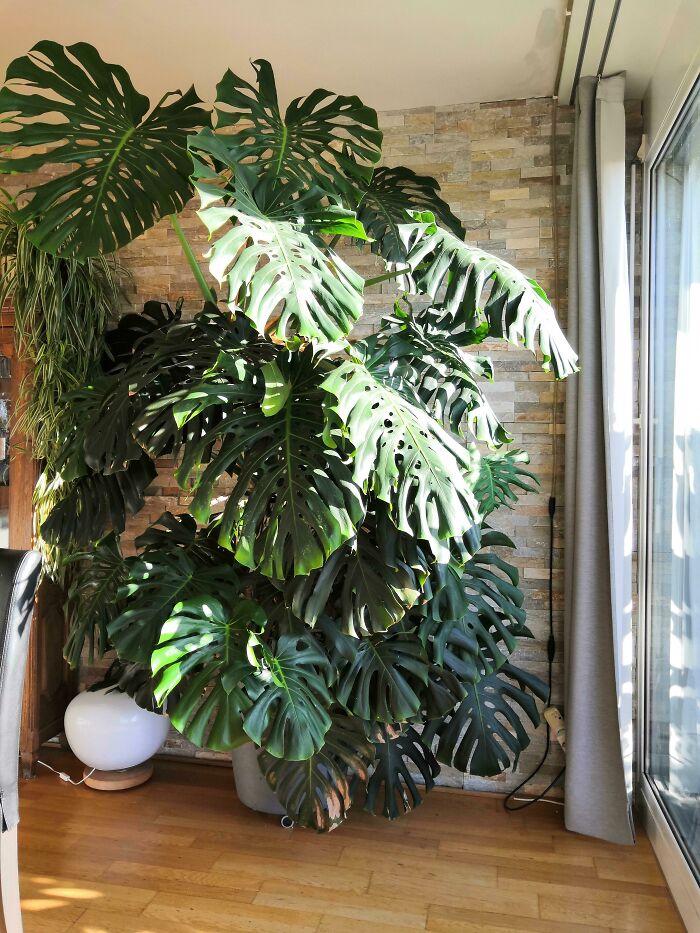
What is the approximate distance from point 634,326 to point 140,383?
5.81 ft

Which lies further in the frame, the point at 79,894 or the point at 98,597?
the point at 98,597

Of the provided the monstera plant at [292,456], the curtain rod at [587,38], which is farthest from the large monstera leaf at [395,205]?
the curtain rod at [587,38]

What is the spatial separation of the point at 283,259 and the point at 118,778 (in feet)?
7.11

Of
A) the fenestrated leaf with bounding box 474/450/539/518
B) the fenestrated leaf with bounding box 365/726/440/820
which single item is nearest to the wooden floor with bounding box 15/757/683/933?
the fenestrated leaf with bounding box 365/726/440/820

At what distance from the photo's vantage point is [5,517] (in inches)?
126

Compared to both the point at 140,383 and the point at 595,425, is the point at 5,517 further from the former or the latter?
the point at 595,425

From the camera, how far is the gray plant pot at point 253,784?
2.76 meters

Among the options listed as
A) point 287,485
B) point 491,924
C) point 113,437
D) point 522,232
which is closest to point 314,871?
point 491,924

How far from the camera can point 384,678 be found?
2312 mm

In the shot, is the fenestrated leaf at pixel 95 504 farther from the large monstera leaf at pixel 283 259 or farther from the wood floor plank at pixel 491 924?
the wood floor plank at pixel 491 924

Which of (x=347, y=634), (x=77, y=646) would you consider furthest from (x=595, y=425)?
(x=77, y=646)

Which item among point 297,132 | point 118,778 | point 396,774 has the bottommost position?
point 118,778

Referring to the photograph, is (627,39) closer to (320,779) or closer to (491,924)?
(320,779)

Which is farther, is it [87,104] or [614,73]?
[614,73]
